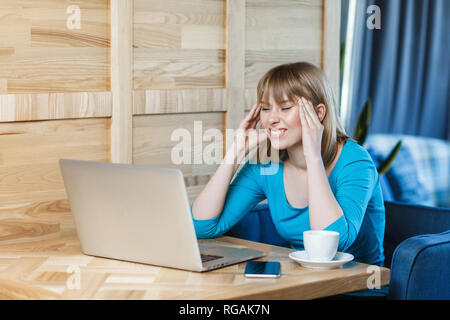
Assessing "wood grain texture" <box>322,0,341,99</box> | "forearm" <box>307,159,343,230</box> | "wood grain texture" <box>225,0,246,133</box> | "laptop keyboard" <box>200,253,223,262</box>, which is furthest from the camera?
"wood grain texture" <box>322,0,341,99</box>

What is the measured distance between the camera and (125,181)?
158cm

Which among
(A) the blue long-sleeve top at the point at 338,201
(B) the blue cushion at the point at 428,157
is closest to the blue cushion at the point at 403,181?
(B) the blue cushion at the point at 428,157

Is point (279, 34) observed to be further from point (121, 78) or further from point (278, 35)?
point (121, 78)

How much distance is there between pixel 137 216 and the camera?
1.60 m

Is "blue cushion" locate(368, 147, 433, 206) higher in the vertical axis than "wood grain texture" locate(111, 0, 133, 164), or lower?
lower

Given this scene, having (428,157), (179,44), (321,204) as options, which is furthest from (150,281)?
(428,157)

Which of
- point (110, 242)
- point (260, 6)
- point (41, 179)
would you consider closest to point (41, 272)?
point (110, 242)

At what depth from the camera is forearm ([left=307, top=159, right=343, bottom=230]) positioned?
1763mm

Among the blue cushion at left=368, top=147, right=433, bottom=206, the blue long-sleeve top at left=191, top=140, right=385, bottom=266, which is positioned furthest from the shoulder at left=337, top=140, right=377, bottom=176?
the blue cushion at left=368, top=147, right=433, bottom=206

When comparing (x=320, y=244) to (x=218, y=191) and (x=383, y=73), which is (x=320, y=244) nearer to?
(x=218, y=191)

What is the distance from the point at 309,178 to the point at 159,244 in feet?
1.55

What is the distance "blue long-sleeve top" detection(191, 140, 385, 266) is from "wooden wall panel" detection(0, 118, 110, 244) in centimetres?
46

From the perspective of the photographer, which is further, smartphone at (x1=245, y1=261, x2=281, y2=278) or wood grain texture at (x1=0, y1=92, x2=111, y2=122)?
wood grain texture at (x1=0, y1=92, x2=111, y2=122)

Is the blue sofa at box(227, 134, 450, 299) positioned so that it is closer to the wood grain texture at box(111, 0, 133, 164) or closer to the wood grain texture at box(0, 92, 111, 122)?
the wood grain texture at box(111, 0, 133, 164)
